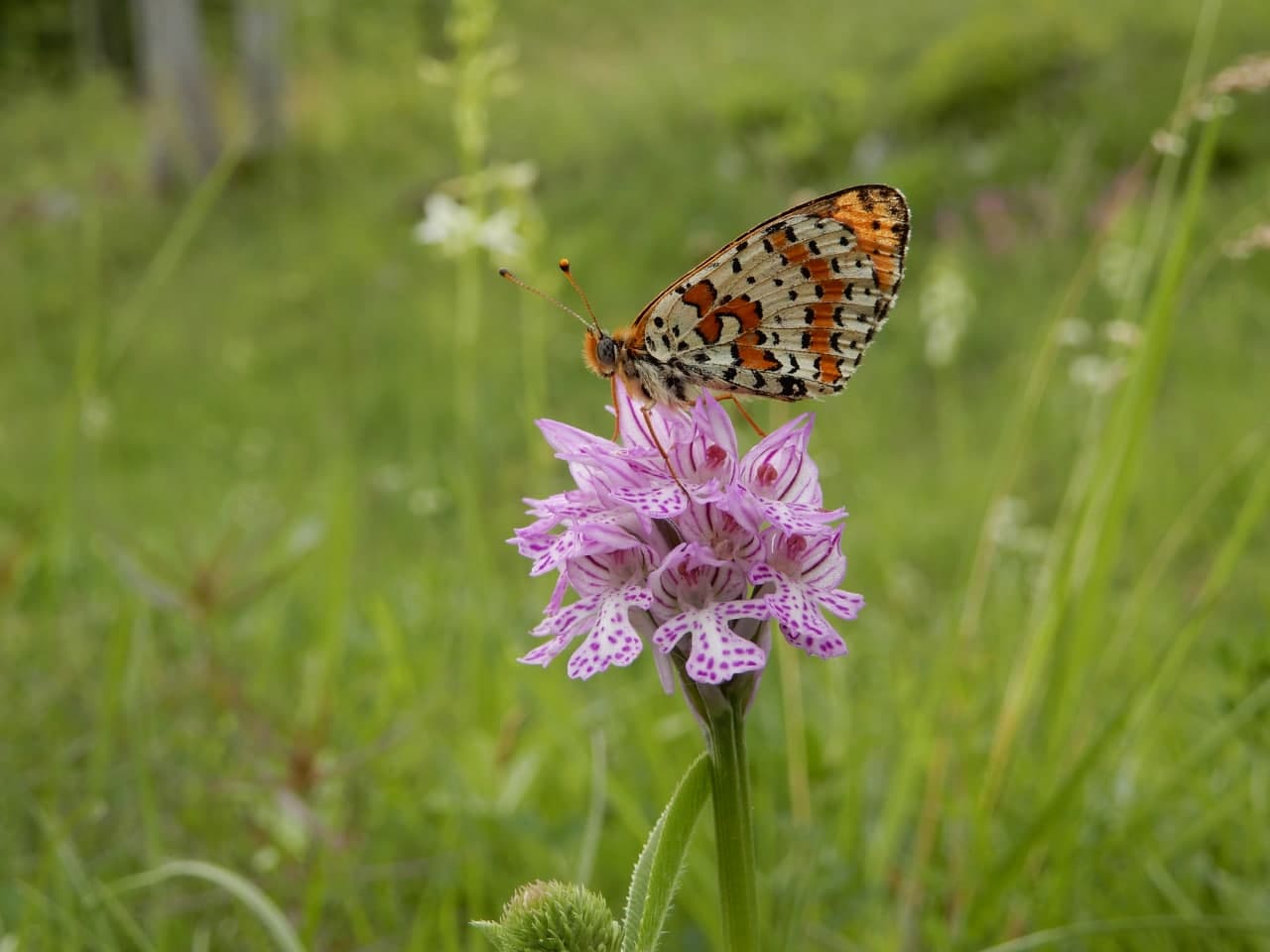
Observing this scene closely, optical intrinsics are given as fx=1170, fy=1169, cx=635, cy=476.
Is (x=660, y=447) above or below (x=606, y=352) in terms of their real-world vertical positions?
below

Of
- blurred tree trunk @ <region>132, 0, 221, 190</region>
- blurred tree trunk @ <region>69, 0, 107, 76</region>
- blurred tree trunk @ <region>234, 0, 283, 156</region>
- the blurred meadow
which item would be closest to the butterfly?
the blurred meadow

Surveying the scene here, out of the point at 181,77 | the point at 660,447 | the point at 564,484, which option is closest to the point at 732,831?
the point at 660,447

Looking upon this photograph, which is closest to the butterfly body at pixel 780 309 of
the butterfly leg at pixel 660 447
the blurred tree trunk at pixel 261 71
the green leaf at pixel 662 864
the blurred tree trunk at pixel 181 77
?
the butterfly leg at pixel 660 447

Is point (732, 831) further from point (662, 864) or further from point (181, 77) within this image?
point (181, 77)

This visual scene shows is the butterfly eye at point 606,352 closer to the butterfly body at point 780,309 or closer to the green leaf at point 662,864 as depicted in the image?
the butterfly body at point 780,309

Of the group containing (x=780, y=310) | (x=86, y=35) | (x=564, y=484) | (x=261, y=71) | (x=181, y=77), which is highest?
(x=86, y=35)

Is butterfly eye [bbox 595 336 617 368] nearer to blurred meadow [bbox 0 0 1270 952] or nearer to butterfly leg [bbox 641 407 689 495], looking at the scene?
butterfly leg [bbox 641 407 689 495]
